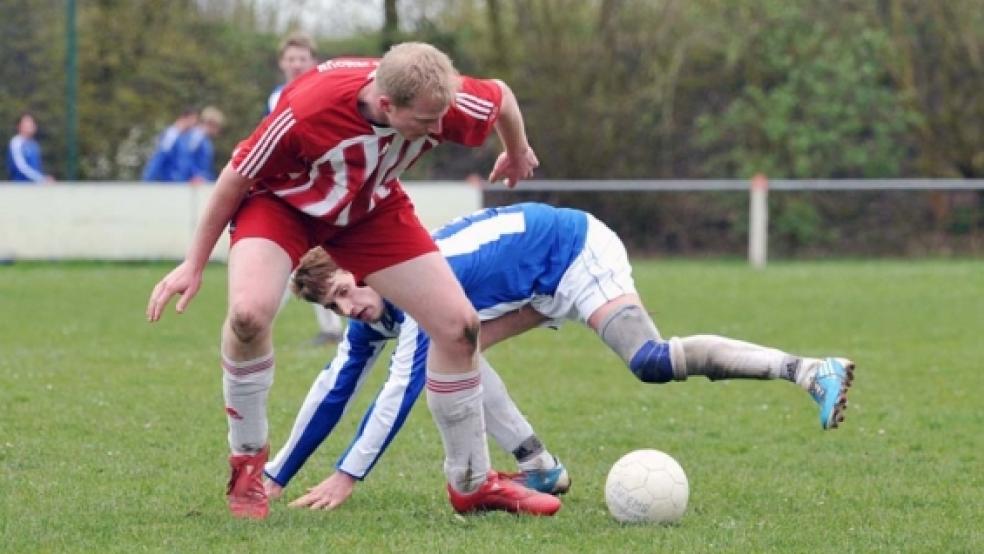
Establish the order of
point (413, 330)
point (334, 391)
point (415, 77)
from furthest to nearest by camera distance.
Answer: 1. point (334, 391)
2. point (413, 330)
3. point (415, 77)

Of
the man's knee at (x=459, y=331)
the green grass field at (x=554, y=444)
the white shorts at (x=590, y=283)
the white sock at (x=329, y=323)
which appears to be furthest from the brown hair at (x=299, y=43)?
the man's knee at (x=459, y=331)

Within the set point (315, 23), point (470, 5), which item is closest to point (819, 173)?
point (470, 5)

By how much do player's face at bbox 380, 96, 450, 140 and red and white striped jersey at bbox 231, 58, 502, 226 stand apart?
0.58 ft

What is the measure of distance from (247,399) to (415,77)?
1.33 metres

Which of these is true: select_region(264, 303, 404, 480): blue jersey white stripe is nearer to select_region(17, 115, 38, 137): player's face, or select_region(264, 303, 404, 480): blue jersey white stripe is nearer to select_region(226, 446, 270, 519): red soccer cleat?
select_region(226, 446, 270, 519): red soccer cleat

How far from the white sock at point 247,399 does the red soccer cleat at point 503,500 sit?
72 cm

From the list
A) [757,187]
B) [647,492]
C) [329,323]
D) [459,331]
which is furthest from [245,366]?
[757,187]

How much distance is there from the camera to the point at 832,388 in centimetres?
532

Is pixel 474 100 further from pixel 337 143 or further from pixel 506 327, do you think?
pixel 506 327

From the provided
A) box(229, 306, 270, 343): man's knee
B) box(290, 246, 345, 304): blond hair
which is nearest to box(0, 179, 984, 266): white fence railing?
box(290, 246, 345, 304): blond hair

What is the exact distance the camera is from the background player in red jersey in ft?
16.9

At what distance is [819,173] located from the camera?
22672 millimetres

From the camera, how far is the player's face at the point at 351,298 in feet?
18.6

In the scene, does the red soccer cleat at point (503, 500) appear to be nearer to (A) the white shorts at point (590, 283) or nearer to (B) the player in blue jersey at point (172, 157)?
(A) the white shorts at point (590, 283)
